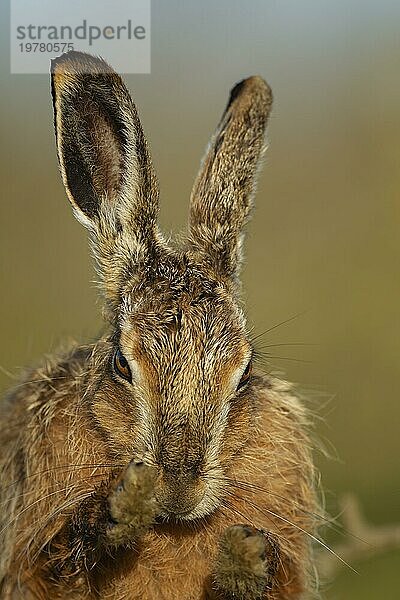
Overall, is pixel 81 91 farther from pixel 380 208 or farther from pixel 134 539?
pixel 380 208

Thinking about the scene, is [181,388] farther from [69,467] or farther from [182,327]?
[69,467]

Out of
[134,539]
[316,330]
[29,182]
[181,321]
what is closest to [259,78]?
[181,321]

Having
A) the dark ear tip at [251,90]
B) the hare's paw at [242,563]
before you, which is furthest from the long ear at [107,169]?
the hare's paw at [242,563]

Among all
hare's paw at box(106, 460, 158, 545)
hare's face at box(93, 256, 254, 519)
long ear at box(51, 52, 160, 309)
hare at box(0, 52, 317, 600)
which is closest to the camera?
hare's paw at box(106, 460, 158, 545)

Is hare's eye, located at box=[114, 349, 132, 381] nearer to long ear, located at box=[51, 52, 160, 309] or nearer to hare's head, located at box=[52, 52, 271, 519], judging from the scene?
hare's head, located at box=[52, 52, 271, 519]

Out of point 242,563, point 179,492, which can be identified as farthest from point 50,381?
point 242,563

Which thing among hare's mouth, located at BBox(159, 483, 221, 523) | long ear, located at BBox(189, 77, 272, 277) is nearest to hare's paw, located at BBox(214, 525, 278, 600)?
hare's mouth, located at BBox(159, 483, 221, 523)
